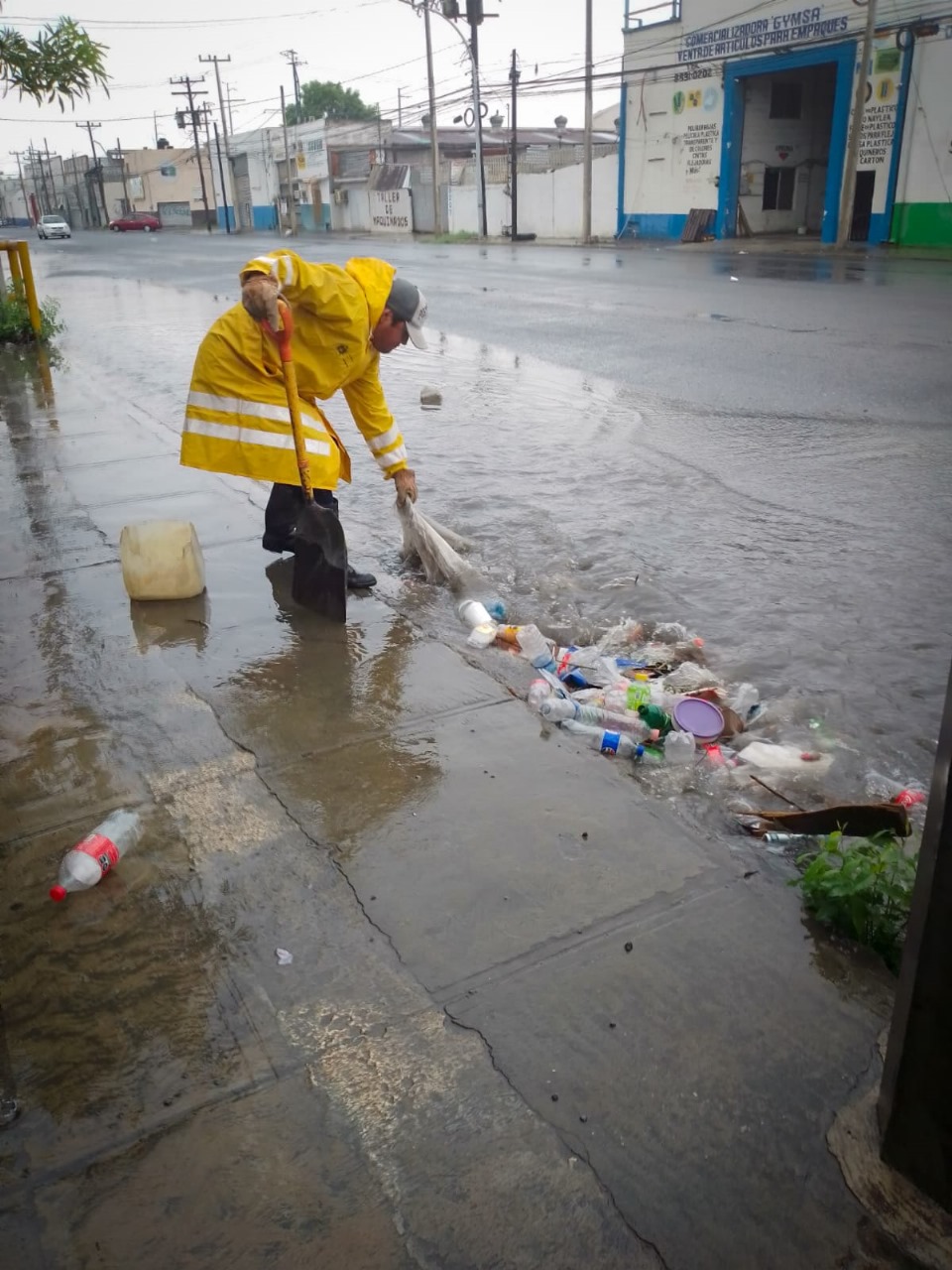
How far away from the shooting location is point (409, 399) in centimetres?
836

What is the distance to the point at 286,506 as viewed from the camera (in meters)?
4.25

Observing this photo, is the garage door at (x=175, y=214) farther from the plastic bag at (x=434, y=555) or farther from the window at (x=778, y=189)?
the plastic bag at (x=434, y=555)

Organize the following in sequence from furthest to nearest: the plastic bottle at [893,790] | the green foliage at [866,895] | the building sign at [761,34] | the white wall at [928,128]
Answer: the building sign at [761,34], the white wall at [928,128], the plastic bottle at [893,790], the green foliage at [866,895]

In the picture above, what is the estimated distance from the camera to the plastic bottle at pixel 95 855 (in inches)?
90.0

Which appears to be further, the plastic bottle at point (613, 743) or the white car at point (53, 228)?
the white car at point (53, 228)

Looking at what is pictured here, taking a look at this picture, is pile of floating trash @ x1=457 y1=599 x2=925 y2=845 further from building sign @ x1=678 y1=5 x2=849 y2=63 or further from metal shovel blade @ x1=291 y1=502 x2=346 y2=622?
building sign @ x1=678 y1=5 x2=849 y2=63

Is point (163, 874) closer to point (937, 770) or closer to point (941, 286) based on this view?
point (937, 770)

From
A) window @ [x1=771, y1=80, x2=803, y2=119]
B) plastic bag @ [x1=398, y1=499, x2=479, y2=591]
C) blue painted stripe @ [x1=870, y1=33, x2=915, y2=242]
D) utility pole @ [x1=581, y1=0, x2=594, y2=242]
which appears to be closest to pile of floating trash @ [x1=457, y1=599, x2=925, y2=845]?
plastic bag @ [x1=398, y1=499, x2=479, y2=591]

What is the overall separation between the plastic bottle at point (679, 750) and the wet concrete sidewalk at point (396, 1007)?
10.9 inches

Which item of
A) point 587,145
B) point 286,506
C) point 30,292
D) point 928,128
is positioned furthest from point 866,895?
point 587,145

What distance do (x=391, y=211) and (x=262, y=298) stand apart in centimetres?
5182

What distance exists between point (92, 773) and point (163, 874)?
1.88ft

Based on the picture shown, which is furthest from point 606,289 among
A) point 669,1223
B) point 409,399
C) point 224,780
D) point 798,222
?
point 798,222

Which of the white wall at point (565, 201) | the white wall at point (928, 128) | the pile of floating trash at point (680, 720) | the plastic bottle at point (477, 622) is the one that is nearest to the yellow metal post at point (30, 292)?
the plastic bottle at point (477, 622)
